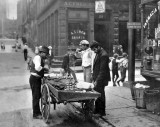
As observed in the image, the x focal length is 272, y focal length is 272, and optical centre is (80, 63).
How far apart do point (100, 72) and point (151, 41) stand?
3538mm

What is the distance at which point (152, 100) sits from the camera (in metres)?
7.26

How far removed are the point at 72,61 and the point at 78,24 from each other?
399cm

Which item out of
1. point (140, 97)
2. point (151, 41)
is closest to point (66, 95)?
point (140, 97)

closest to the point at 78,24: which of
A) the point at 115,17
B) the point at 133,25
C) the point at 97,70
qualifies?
the point at 115,17

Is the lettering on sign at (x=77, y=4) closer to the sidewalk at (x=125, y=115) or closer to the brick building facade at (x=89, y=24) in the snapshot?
the brick building facade at (x=89, y=24)

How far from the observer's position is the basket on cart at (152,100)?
7.13 m

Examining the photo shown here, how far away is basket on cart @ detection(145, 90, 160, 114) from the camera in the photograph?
23.4ft

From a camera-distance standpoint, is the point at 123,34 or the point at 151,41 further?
the point at 123,34

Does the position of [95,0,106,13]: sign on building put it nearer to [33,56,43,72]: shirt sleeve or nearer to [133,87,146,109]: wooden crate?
[133,87,146,109]: wooden crate

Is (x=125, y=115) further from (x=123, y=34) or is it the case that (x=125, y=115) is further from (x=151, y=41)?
(x=123, y=34)

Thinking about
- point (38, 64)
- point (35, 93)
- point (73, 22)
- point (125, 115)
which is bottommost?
point (125, 115)

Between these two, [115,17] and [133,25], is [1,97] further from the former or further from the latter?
[115,17]

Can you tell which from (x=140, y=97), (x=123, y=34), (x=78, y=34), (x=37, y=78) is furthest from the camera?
(x=123, y=34)

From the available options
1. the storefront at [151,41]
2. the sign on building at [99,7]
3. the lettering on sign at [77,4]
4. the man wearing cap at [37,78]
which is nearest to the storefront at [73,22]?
the lettering on sign at [77,4]
